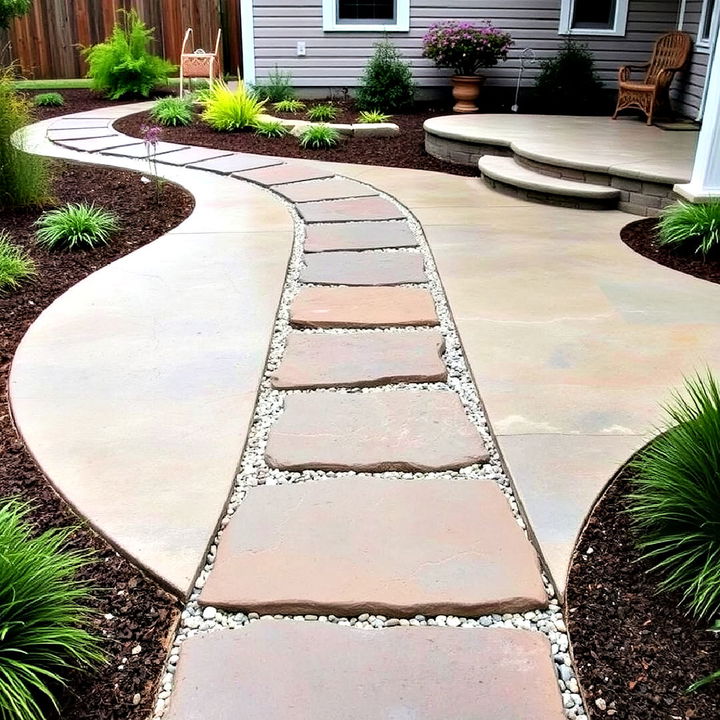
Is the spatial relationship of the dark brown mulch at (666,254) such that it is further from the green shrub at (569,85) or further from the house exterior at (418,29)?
the house exterior at (418,29)

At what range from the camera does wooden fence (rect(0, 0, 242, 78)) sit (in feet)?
35.7

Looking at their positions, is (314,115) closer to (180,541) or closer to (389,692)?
(180,541)

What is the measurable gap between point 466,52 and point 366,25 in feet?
4.48

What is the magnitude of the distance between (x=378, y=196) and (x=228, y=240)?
133 cm

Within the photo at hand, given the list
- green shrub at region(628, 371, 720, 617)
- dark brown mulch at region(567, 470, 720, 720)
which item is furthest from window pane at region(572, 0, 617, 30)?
dark brown mulch at region(567, 470, 720, 720)

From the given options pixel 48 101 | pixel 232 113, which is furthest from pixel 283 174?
Result: pixel 48 101

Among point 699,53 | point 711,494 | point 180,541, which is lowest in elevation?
point 180,541

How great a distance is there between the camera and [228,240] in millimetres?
4504

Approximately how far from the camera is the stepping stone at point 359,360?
2783 mm

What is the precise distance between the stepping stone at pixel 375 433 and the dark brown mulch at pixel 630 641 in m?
0.51

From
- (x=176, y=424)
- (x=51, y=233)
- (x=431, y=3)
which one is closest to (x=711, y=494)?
(x=176, y=424)

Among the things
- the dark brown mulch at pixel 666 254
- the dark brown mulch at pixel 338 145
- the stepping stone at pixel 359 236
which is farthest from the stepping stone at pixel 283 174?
the dark brown mulch at pixel 666 254

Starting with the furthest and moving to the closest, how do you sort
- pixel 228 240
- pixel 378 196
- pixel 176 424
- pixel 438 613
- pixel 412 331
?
pixel 378 196 → pixel 228 240 → pixel 412 331 → pixel 176 424 → pixel 438 613

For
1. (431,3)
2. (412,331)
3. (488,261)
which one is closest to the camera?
(412,331)
